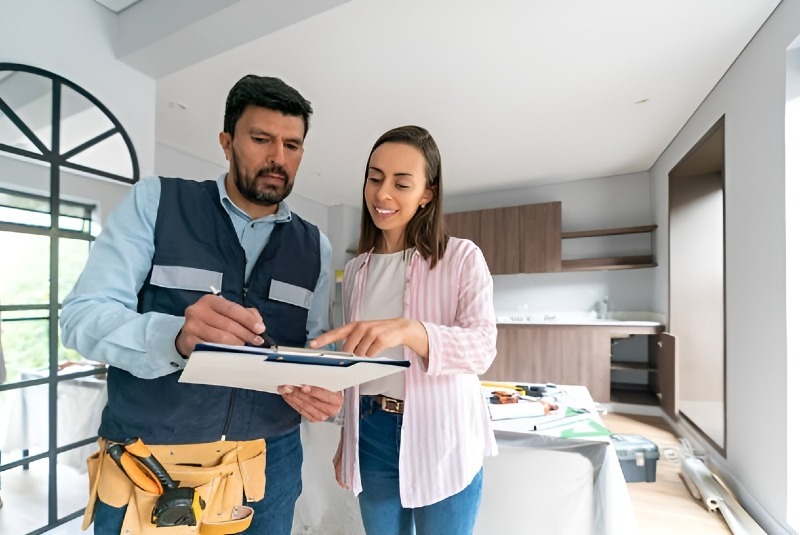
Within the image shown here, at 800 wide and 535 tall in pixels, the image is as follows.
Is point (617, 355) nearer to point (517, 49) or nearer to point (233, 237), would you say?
point (517, 49)

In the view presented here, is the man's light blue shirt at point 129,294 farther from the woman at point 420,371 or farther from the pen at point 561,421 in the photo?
the pen at point 561,421

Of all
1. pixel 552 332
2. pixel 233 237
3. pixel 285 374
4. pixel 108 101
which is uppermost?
pixel 108 101

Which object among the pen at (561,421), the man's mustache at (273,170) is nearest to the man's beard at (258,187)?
the man's mustache at (273,170)

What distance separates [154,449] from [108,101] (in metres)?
1.92

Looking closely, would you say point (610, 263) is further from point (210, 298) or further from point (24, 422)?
point (24, 422)

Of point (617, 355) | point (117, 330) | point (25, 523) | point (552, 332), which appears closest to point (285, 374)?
point (117, 330)

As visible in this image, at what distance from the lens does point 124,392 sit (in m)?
0.86

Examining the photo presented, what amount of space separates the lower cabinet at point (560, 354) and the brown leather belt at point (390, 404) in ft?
13.5

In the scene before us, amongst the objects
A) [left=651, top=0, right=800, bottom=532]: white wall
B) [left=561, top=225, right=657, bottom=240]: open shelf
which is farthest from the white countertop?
[left=651, top=0, right=800, bottom=532]: white wall

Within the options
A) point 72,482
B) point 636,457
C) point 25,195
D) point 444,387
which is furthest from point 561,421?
point 25,195

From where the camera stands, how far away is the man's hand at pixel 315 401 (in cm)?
83

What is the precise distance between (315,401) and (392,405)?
208 mm

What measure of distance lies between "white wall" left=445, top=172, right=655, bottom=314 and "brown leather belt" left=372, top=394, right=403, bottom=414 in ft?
16.2

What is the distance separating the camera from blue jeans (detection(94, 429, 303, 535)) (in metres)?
0.96
